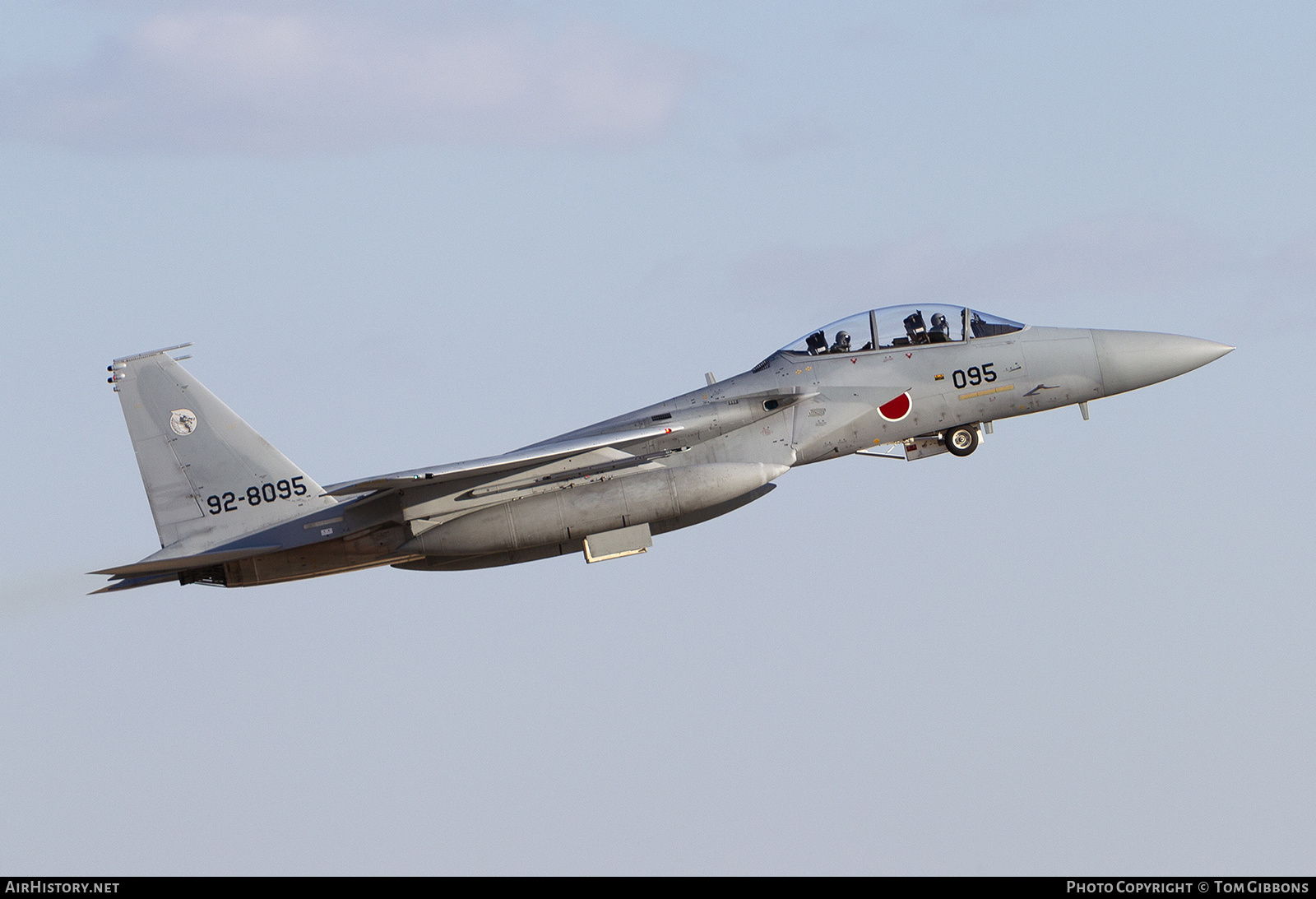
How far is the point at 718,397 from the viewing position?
73.9 ft

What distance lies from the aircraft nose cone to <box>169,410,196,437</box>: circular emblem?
1342 cm

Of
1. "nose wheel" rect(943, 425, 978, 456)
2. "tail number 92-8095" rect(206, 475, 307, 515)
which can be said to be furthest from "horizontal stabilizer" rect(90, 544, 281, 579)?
"nose wheel" rect(943, 425, 978, 456)

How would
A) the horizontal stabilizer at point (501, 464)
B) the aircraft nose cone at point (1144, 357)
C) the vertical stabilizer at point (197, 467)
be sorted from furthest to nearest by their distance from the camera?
the aircraft nose cone at point (1144, 357)
the vertical stabilizer at point (197, 467)
the horizontal stabilizer at point (501, 464)

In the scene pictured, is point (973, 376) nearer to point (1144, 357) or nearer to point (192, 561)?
point (1144, 357)

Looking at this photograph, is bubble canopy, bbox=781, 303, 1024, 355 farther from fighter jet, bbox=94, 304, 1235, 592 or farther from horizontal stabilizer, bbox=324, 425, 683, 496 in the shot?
horizontal stabilizer, bbox=324, 425, 683, 496

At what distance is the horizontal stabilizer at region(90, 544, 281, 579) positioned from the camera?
2097 centimetres

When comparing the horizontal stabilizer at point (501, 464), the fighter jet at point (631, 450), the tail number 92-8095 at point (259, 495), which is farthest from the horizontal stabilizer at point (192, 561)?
the horizontal stabilizer at point (501, 464)

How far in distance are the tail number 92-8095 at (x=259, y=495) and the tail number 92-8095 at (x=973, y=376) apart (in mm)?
9711

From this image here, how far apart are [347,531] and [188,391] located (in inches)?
125

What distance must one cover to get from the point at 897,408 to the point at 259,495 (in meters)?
9.42

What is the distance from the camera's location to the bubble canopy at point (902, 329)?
893 inches

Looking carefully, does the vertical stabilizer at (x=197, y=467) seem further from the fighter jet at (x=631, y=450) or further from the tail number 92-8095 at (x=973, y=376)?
the tail number 92-8095 at (x=973, y=376)

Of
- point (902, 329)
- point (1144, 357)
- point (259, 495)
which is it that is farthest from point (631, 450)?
point (1144, 357)
